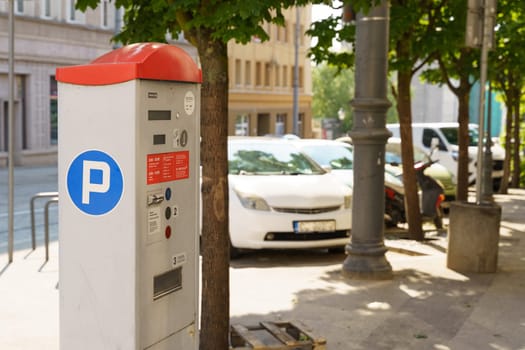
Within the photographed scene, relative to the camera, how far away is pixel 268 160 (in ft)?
40.0

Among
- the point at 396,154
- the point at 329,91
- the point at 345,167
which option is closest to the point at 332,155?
the point at 345,167

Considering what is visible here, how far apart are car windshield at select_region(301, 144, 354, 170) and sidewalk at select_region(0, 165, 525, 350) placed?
4690 millimetres

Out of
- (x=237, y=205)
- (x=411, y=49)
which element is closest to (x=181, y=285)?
(x=237, y=205)

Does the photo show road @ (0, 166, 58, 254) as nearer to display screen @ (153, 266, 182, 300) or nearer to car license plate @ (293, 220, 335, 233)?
car license plate @ (293, 220, 335, 233)

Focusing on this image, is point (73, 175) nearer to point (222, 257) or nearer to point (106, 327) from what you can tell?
point (106, 327)

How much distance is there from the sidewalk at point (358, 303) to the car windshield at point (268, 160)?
61.8 inches

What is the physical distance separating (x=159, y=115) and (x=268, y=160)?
25.5 feet

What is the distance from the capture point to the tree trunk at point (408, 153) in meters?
12.5

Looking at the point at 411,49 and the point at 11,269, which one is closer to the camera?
the point at 11,269

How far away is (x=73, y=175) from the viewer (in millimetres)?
4438

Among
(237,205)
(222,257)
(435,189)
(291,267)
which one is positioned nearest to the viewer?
(222,257)

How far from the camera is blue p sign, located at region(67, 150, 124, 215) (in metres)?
4.33

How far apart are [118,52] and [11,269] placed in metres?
5.40

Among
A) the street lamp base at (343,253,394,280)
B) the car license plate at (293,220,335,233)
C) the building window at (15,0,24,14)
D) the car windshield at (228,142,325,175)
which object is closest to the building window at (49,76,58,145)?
the building window at (15,0,24,14)
